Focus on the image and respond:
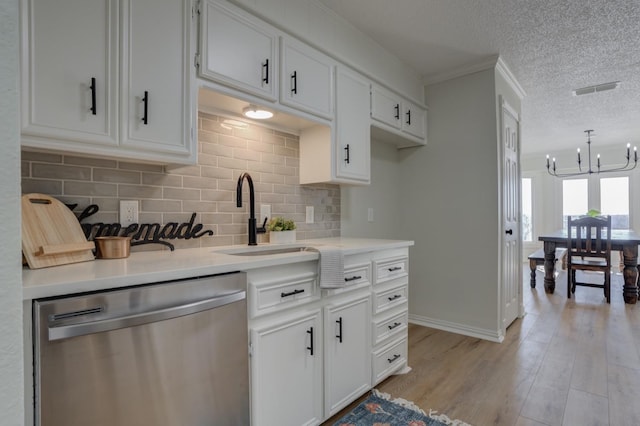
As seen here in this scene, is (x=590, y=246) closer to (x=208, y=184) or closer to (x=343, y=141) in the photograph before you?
(x=343, y=141)

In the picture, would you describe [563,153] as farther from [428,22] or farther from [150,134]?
[150,134]

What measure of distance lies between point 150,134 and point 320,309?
113 cm

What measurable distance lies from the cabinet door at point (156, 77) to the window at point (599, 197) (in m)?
8.18

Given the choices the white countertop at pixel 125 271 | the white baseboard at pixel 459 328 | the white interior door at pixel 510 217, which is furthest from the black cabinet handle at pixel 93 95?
the white baseboard at pixel 459 328

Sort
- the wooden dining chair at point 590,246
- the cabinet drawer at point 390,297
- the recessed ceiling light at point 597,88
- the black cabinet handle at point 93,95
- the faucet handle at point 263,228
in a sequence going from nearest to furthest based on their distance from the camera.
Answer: the black cabinet handle at point 93,95 < the cabinet drawer at point 390,297 < the faucet handle at point 263,228 < the recessed ceiling light at point 597,88 < the wooden dining chair at point 590,246

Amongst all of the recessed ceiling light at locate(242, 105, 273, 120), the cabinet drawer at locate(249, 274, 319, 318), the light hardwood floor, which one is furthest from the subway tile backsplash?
the light hardwood floor

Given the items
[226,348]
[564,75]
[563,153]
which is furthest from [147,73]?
[563,153]

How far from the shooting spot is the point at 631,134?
19.1 feet

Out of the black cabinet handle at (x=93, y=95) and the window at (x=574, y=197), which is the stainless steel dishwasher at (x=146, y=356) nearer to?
the black cabinet handle at (x=93, y=95)

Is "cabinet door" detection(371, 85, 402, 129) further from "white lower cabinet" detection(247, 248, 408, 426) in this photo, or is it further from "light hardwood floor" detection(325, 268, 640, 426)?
"light hardwood floor" detection(325, 268, 640, 426)

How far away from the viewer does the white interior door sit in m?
3.16

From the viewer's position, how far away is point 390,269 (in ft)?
7.26

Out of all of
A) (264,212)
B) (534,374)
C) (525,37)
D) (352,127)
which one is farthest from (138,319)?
(525,37)

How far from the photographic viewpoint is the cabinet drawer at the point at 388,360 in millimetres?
2104
